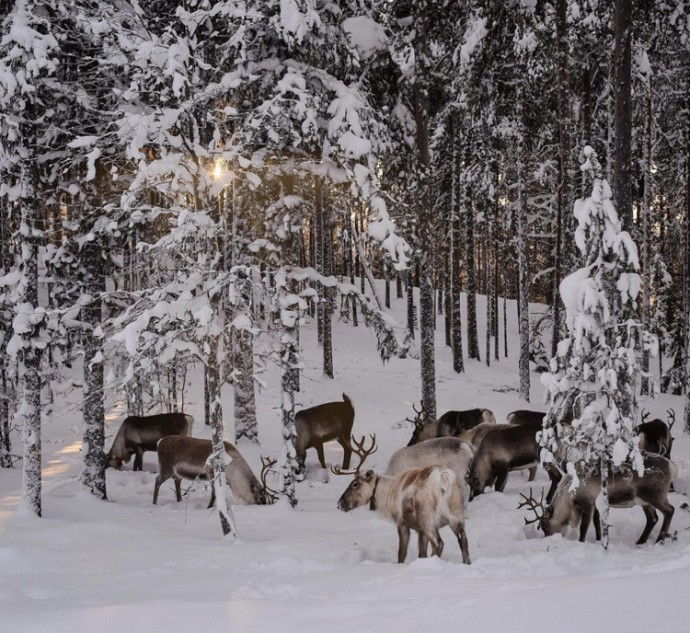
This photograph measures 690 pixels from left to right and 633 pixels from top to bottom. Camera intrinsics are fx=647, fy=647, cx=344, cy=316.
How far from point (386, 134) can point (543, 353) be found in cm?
2076

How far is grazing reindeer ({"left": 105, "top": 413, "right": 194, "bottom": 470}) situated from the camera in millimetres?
15070

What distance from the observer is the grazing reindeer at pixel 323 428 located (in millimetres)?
15117

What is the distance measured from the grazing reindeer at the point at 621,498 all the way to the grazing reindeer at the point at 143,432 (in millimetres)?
8536

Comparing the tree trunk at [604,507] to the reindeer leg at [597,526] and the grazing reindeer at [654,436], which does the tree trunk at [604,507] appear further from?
the grazing reindeer at [654,436]

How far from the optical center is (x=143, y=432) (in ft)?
49.5

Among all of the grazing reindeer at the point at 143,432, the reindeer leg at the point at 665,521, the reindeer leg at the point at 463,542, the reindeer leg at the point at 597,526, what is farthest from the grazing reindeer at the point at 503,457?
the grazing reindeer at the point at 143,432

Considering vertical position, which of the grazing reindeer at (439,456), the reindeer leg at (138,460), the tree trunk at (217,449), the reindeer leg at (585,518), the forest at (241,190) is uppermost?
the forest at (241,190)

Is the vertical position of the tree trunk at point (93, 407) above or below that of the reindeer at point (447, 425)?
above

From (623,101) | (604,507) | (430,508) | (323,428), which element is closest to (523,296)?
(323,428)

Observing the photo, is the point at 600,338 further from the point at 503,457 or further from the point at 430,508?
Answer: the point at 503,457

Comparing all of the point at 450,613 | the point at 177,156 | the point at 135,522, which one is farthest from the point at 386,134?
the point at 450,613

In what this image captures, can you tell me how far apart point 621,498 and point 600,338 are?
287cm

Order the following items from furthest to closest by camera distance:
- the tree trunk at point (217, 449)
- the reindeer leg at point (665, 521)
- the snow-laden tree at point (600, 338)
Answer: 1. the reindeer leg at point (665, 521)
2. the tree trunk at point (217, 449)
3. the snow-laden tree at point (600, 338)

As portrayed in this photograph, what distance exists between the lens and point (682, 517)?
10500mm
